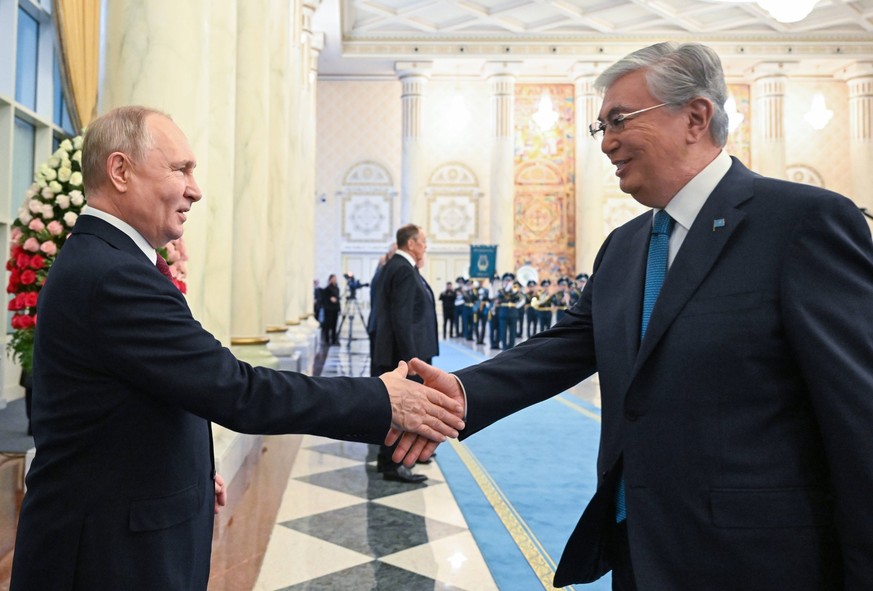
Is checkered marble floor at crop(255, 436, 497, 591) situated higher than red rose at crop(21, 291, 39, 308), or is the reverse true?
red rose at crop(21, 291, 39, 308)

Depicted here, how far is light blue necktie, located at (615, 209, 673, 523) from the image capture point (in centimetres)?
158

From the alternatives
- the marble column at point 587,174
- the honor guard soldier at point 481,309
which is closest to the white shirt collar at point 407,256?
the honor guard soldier at point 481,309

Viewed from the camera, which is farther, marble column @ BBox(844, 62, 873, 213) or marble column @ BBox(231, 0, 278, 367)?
marble column @ BBox(844, 62, 873, 213)

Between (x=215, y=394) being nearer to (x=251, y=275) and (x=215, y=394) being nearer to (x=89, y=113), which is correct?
(x=251, y=275)


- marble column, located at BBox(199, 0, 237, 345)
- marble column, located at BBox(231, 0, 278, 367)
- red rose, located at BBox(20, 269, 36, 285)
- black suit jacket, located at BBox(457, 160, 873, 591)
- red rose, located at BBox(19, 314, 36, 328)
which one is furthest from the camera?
marble column, located at BBox(231, 0, 278, 367)

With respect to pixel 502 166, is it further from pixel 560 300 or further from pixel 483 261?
pixel 560 300

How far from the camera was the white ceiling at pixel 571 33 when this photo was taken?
19531 mm

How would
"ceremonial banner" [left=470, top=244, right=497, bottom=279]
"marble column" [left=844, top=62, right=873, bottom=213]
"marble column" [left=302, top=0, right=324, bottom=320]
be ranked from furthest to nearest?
"marble column" [left=844, top=62, right=873, bottom=213] → "ceremonial banner" [left=470, top=244, right=497, bottom=279] → "marble column" [left=302, top=0, right=324, bottom=320]

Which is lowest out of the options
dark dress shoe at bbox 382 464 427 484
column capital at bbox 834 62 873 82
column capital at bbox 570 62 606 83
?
dark dress shoe at bbox 382 464 427 484

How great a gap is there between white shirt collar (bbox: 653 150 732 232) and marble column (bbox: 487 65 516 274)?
67.1 feet

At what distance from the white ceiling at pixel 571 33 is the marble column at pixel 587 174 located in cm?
68

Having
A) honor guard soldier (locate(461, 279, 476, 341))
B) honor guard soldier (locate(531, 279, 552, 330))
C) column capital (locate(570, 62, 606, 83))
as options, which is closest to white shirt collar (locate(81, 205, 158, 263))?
honor guard soldier (locate(531, 279, 552, 330))

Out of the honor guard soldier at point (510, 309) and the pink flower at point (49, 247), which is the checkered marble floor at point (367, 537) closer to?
the pink flower at point (49, 247)

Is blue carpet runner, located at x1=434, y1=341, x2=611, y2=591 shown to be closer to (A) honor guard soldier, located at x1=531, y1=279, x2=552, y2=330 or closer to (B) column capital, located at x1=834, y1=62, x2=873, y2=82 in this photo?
(A) honor guard soldier, located at x1=531, y1=279, x2=552, y2=330
